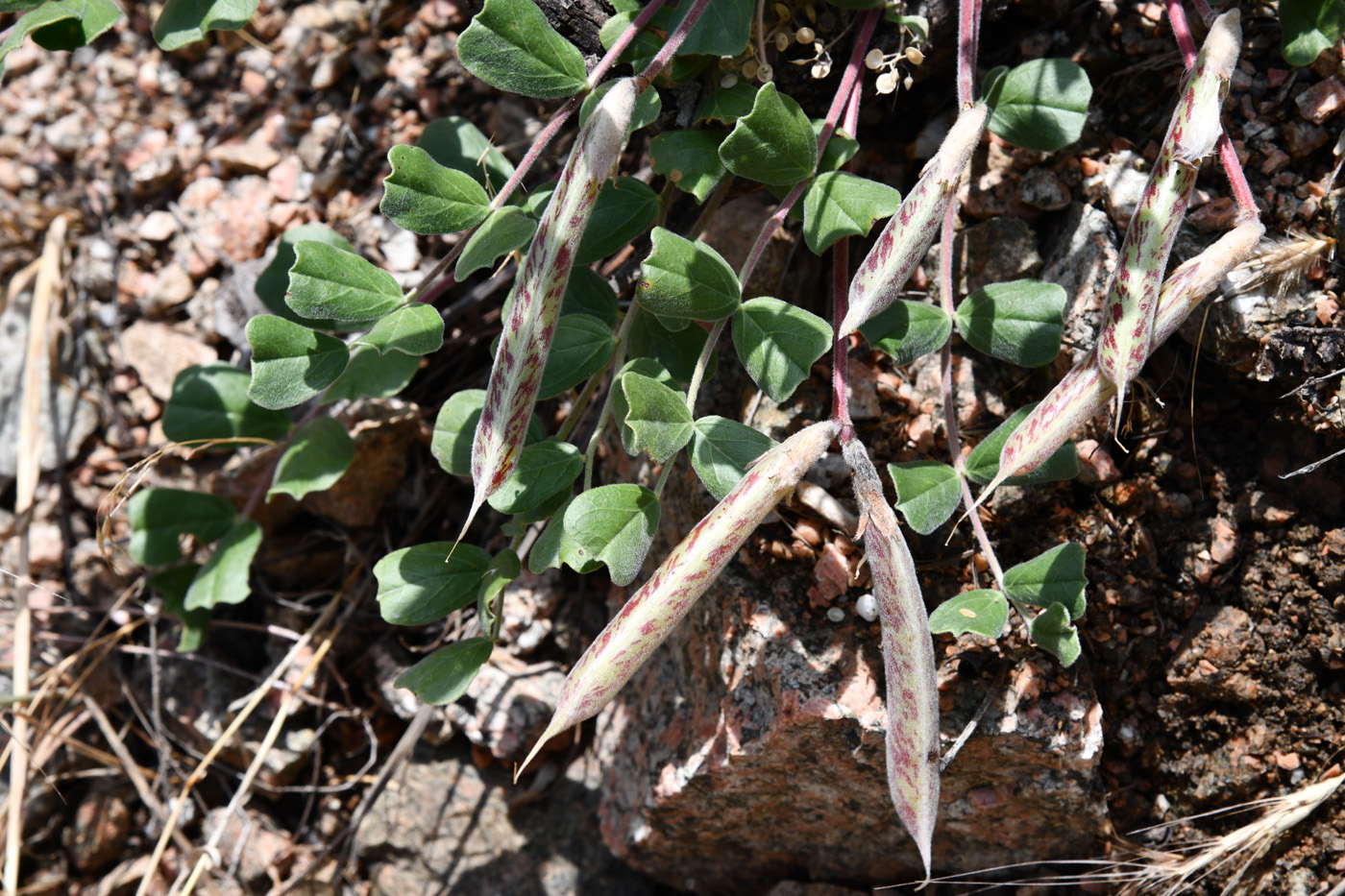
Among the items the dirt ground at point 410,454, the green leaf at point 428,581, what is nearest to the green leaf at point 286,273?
the dirt ground at point 410,454

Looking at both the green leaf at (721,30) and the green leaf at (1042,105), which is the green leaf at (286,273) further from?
the green leaf at (1042,105)

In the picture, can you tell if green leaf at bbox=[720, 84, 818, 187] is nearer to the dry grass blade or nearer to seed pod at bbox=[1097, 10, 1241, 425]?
seed pod at bbox=[1097, 10, 1241, 425]

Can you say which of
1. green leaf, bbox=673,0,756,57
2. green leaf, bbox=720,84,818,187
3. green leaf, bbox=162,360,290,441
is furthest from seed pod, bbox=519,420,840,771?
green leaf, bbox=162,360,290,441

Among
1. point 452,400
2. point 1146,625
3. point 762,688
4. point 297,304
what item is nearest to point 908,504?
point 762,688

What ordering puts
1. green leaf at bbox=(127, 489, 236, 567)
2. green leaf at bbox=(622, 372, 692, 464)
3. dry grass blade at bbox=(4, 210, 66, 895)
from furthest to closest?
1. dry grass blade at bbox=(4, 210, 66, 895)
2. green leaf at bbox=(127, 489, 236, 567)
3. green leaf at bbox=(622, 372, 692, 464)

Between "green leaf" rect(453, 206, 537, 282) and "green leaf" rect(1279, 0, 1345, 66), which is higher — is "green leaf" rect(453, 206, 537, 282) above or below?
below
